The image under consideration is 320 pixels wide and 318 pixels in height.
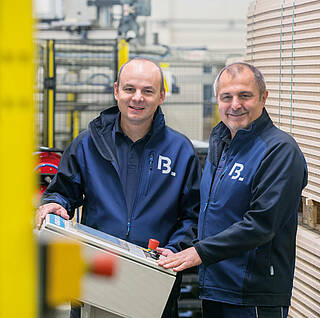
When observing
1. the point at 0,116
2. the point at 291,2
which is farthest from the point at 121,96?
the point at 0,116

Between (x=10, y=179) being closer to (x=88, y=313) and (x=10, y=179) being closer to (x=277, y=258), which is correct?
(x=88, y=313)

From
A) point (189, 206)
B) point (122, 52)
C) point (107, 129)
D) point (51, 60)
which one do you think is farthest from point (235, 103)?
point (51, 60)

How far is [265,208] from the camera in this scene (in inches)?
95.8

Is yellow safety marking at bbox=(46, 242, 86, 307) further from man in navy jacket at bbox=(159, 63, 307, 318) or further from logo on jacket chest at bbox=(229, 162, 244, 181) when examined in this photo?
logo on jacket chest at bbox=(229, 162, 244, 181)

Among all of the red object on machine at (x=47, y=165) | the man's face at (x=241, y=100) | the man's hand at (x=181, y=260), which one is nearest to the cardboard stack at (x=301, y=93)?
the man's face at (x=241, y=100)

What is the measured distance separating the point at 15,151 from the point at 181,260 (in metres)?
1.82

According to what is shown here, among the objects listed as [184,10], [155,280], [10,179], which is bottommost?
[155,280]

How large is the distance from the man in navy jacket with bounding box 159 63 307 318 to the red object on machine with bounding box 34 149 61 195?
1799 millimetres

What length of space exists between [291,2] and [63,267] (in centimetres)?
326

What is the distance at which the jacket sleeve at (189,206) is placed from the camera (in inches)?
114

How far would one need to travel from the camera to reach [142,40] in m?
11.9

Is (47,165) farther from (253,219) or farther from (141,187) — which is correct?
(253,219)

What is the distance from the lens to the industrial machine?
2229 mm

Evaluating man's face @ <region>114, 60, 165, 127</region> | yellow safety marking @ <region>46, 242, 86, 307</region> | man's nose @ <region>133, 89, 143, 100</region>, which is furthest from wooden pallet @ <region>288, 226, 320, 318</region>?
yellow safety marking @ <region>46, 242, 86, 307</region>
